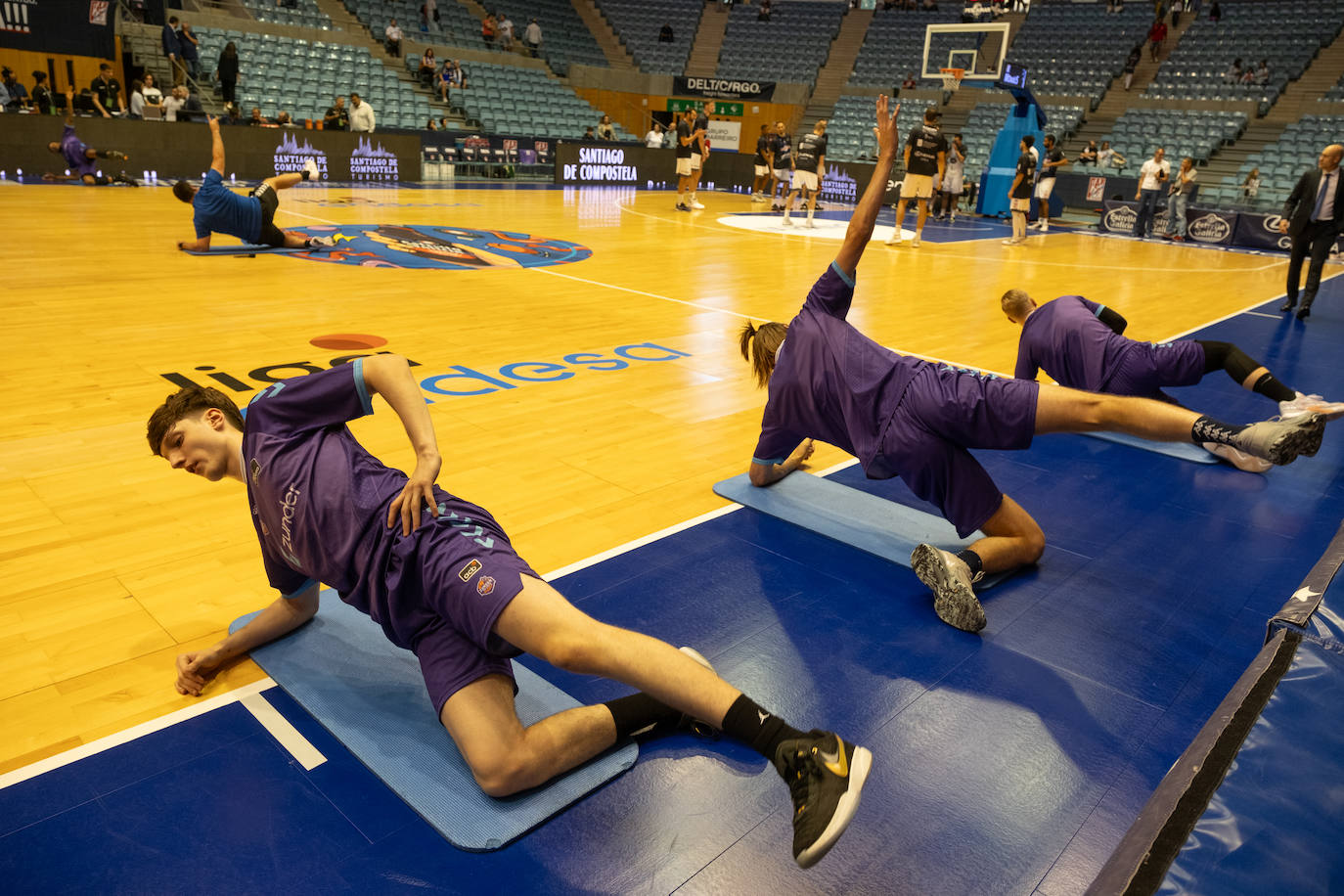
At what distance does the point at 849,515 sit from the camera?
3838mm

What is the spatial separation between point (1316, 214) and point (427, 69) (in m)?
19.9

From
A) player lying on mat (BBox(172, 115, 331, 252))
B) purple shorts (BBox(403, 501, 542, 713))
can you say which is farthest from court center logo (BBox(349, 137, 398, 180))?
purple shorts (BBox(403, 501, 542, 713))

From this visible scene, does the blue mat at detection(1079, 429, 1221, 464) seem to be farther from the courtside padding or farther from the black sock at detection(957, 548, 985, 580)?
the courtside padding

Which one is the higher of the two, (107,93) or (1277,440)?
(107,93)

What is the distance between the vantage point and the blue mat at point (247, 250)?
9078mm

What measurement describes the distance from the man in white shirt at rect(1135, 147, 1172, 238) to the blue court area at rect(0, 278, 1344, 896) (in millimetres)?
14457

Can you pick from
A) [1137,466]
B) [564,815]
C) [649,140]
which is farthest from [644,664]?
[649,140]

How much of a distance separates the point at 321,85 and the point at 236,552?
61.5 ft

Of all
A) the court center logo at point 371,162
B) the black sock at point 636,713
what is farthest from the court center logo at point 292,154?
the black sock at point 636,713

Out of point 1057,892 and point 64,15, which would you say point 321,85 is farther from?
point 1057,892

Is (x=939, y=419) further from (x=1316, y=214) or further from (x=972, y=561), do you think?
(x=1316, y=214)

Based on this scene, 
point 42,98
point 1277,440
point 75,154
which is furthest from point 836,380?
point 42,98

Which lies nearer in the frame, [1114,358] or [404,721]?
[404,721]

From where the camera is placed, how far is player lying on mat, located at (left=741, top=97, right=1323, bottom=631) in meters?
2.90
